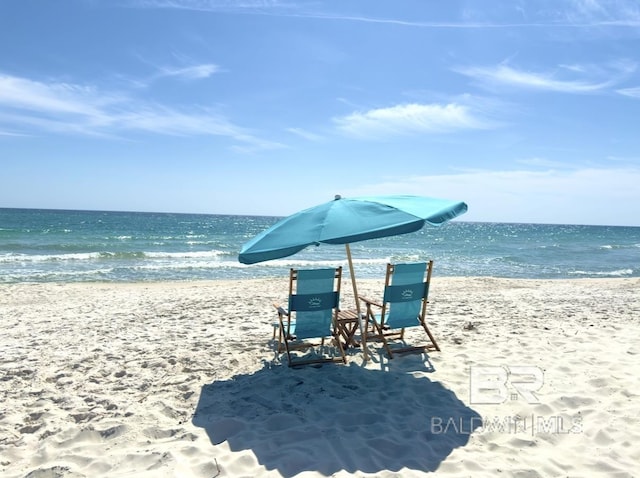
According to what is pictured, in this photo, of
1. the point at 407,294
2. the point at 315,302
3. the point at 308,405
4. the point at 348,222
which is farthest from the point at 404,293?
the point at 308,405

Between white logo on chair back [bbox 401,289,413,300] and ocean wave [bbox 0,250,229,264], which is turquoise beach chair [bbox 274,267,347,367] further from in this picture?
ocean wave [bbox 0,250,229,264]

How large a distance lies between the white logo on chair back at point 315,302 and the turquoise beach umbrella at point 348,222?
898 mm

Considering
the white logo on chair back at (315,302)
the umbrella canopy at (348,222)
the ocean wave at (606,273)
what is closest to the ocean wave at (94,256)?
the ocean wave at (606,273)

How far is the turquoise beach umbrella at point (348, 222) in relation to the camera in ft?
12.2

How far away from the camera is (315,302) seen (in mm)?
4832

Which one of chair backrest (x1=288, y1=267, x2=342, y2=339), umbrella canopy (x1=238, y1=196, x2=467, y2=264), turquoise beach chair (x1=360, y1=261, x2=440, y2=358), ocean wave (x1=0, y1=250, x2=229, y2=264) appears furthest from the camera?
ocean wave (x1=0, y1=250, x2=229, y2=264)

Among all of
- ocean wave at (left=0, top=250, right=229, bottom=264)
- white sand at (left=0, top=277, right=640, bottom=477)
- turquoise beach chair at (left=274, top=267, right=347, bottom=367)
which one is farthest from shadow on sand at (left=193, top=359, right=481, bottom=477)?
ocean wave at (left=0, top=250, right=229, bottom=264)

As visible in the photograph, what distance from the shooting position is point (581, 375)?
4496 mm

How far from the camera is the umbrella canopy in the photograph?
12.2 feet

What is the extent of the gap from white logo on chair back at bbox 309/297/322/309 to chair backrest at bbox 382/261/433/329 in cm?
78

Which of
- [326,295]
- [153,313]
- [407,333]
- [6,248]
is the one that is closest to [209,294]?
[153,313]

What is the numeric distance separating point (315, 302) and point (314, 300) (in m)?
0.02

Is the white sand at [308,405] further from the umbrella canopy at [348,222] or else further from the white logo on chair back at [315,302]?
the umbrella canopy at [348,222]

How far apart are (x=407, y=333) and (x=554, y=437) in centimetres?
306
